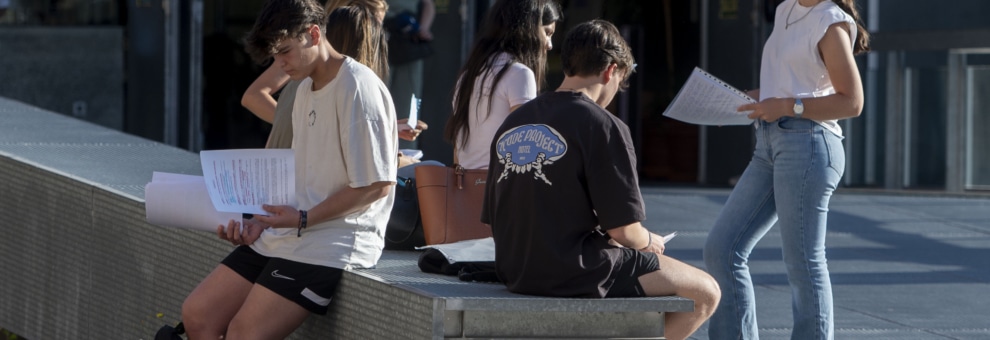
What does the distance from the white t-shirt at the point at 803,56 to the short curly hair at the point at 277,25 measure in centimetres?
148

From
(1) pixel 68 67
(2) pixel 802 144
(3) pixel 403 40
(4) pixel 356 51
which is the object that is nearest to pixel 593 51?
(2) pixel 802 144

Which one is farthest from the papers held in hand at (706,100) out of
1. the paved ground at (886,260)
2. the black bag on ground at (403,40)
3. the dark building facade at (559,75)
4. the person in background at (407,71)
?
the dark building facade at (559,75)

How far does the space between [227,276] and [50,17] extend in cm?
915

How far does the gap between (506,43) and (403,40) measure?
4456mm

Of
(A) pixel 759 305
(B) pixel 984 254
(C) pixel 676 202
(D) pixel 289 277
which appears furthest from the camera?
(C) pixel 676 202

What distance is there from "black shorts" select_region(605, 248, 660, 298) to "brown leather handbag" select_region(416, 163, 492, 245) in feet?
3.35

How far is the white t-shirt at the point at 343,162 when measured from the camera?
13.1ft

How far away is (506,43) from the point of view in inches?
195

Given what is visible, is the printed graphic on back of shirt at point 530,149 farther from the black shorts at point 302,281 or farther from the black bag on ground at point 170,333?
the black bag on ground at point 170,333

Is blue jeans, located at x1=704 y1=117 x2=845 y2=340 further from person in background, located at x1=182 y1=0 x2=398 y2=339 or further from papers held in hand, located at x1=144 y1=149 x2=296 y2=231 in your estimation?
papers held in hand, located at x1=144 y1=149 x2=296 y2=231

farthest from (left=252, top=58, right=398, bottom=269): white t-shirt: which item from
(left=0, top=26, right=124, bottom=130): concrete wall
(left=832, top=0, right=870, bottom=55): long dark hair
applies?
(left=0, top=26, right=124, bottom=130): concrete wall

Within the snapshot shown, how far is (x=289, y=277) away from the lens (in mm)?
4027

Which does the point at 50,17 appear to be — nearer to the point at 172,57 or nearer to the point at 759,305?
the point at 172,57

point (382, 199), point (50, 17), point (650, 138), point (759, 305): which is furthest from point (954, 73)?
point (382, 199)
